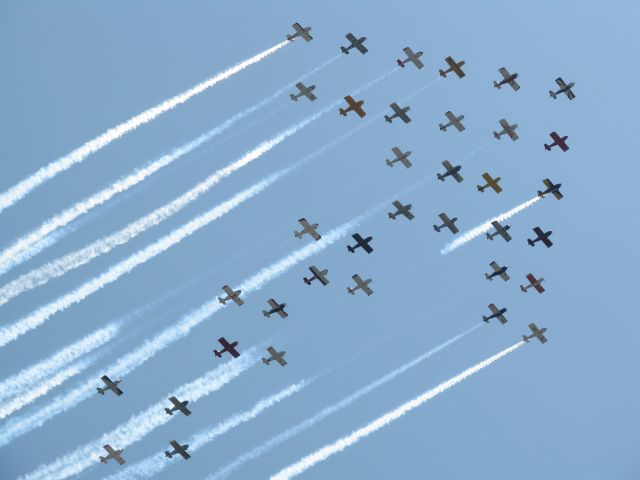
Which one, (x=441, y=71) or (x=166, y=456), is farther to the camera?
(x=441, y=71)

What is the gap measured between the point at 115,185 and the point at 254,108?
925 cm

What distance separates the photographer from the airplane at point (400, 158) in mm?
92125

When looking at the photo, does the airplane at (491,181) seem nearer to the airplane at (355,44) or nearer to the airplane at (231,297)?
the airplane at (355,44)

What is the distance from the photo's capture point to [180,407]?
87062mm

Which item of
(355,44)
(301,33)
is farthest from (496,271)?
(301,33)

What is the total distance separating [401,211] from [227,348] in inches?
496

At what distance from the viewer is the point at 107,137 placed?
9019 centimetres

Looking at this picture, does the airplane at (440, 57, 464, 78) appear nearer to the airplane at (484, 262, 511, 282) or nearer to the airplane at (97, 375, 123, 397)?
the airplane at (484, 262, 511, 282)

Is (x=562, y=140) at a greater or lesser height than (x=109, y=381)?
greater

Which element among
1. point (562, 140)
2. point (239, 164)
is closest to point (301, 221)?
point (239, 164)

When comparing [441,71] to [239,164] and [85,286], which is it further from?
[85,286]

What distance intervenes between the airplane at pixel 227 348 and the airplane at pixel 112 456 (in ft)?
24.2

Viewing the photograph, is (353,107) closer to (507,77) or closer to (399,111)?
(399,111)

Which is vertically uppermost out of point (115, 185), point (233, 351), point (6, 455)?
point (115, 185)
